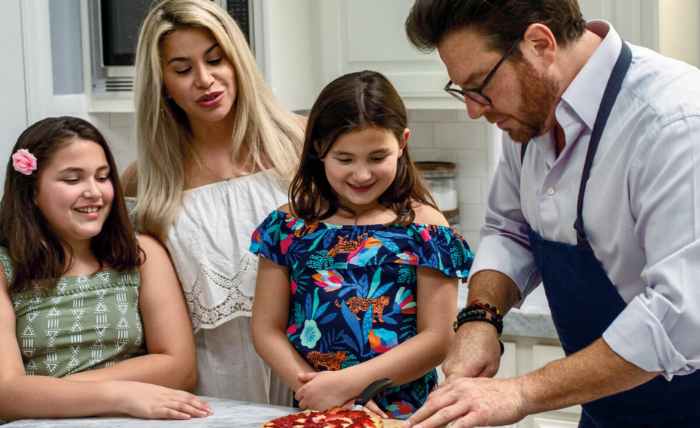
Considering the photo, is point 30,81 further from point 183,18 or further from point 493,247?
point 493,247

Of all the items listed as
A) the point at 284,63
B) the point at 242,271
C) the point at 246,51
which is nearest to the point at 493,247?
the point at 242,271

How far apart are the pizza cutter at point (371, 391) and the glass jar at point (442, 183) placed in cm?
152

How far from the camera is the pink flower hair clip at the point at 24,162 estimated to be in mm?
1779

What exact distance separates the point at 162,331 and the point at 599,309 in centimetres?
101

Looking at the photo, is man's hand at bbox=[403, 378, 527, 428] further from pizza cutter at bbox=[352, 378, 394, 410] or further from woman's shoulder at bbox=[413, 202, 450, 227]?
woman's shoulder at bbox=[413, 202, 450, 227]

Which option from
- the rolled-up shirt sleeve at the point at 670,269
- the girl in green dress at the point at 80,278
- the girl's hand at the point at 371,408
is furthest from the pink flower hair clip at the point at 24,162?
the rolled-up shirt sleeve at the point at 670,269

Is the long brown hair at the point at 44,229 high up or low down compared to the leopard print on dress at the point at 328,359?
up

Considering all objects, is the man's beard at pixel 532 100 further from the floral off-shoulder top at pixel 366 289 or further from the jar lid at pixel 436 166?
the jar lid at pixel 436 166

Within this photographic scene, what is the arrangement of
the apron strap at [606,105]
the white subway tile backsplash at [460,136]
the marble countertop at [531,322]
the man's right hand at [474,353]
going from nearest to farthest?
the apron strap at [606,105] < the man's right hand at [474,353] < the marble countertop at [531,322] < the white subway tile backsplash at [460,136]

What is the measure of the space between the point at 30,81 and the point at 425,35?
175cm

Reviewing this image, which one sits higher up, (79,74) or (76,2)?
(76,2)

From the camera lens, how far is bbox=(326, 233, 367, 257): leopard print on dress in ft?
5.43

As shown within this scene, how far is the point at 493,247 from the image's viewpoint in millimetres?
1609

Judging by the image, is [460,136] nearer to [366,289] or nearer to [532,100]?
[366,289]
